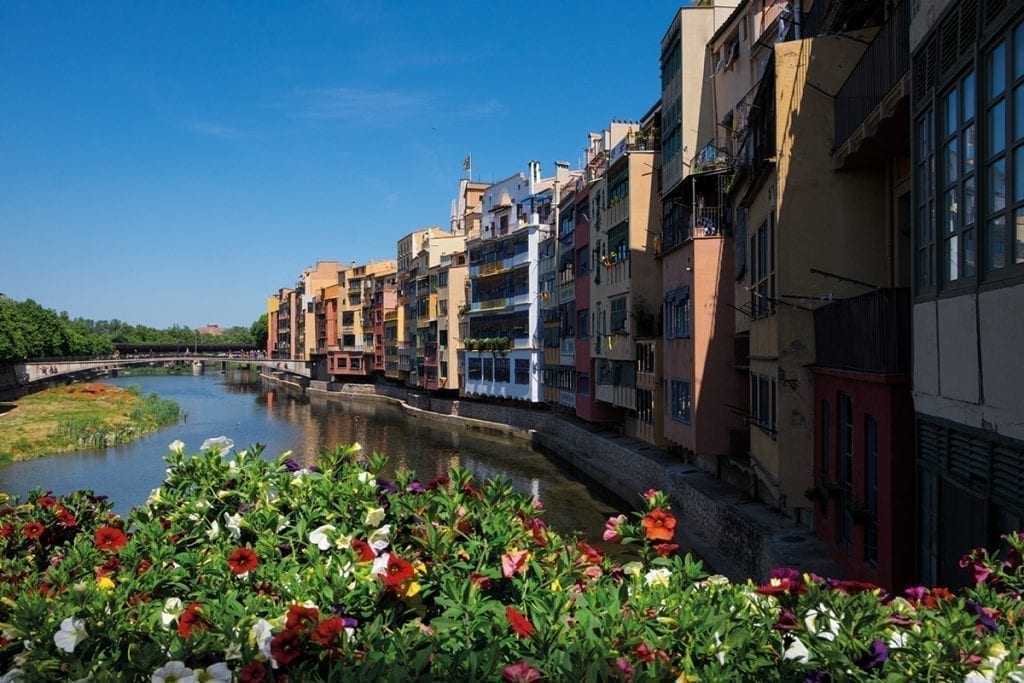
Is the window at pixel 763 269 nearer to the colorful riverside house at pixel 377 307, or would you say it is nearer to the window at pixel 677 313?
the window at pixel 677 313

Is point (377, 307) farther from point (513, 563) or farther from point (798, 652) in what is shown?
point (798, 652)

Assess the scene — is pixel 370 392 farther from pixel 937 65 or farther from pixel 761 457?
pixel 937 65

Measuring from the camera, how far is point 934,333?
887cm

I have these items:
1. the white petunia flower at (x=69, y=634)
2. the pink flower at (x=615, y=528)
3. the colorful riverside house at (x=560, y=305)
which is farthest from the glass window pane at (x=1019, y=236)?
the colorful riverside house at (x=560, y=305)

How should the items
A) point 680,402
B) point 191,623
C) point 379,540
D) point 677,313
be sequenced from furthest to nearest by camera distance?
point 677,313, point 680,402, point 379,540, point 191,623

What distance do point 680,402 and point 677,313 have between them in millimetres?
2782

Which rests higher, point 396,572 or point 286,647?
point 396,572

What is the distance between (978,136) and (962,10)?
1326 millimetres

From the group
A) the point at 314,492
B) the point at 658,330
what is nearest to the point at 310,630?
the point at 314,492

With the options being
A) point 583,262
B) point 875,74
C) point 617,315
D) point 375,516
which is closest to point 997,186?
point 875,74

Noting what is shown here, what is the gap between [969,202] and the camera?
7.88 meters

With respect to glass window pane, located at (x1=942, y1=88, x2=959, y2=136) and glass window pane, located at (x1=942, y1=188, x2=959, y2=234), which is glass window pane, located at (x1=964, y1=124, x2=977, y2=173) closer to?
glass window pane, located at (x1=942, y1=88, x2=959, y2=136)

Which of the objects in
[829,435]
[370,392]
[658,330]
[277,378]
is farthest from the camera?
[277,378]

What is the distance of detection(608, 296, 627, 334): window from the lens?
32156 millimetres
